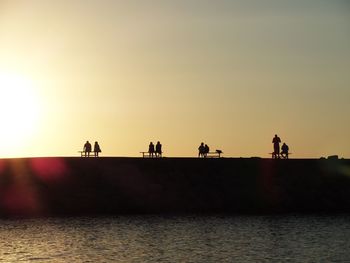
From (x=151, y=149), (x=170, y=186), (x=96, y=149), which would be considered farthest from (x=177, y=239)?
(x=151, y=149)

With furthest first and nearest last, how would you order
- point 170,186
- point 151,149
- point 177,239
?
point 151,149 → point 170,186 → point 177,239

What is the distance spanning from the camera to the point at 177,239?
47.7m

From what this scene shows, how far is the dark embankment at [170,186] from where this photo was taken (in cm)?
6631

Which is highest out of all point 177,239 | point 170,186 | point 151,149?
point 151,149

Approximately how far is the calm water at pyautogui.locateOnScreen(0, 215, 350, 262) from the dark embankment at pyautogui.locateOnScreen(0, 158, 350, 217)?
570 cm

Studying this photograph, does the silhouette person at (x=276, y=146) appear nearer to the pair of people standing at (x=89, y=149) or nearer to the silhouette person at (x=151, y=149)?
the silhouette person at (x=151, y=149)

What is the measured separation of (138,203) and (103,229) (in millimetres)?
15189

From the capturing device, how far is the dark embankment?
66.3 meters

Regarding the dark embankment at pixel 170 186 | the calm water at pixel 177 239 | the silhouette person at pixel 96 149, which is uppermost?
the silhouette person at pixel 96 149

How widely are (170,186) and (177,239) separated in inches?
928

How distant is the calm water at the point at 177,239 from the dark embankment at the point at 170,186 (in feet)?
18.7

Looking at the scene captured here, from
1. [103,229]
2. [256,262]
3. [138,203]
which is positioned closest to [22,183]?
[138,203]

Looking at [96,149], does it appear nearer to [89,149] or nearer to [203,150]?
[89,149]

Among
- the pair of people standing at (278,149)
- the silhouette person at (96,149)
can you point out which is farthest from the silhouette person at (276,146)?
the silhouette person at (96,149)
